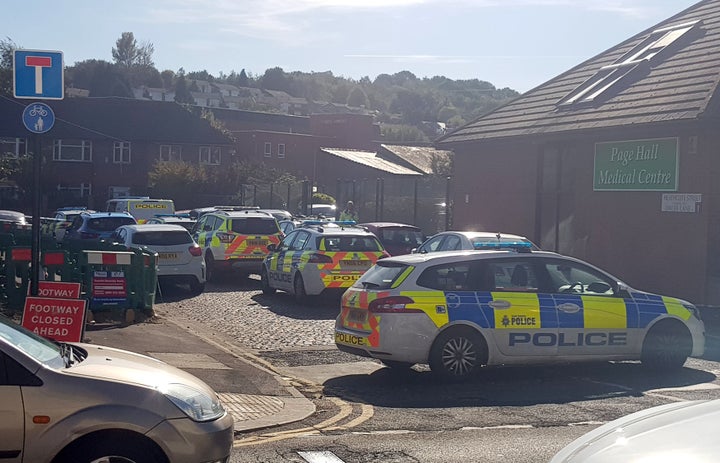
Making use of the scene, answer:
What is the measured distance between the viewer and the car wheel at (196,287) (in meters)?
20.9

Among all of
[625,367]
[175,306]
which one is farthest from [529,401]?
[175,306]

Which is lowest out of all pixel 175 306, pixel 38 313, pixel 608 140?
pixel 175 306

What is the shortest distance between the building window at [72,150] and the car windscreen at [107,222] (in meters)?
34.6

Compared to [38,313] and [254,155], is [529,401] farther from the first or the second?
[254,155]

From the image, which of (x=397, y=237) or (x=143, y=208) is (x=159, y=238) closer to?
(x=397, y=237)

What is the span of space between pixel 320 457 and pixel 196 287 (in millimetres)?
13798

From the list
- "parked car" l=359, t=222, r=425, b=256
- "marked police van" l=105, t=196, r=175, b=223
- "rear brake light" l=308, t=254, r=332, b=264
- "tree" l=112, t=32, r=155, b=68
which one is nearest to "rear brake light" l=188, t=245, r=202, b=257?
"rear brake light" l=308, t=254, r=332, b=264

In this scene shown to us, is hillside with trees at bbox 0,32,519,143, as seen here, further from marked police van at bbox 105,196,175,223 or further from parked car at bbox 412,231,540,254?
parked car at bbox 412,231,540,254

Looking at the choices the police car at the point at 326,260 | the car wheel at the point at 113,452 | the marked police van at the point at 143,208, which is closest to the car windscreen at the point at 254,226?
the police car at the point at 326,260

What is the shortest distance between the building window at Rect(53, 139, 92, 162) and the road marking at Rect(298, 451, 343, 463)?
2098 inches

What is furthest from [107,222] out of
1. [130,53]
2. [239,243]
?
[130,53]

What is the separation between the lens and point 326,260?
18797 millimetres

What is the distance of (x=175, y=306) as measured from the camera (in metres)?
18.8

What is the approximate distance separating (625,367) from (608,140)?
1117cm
